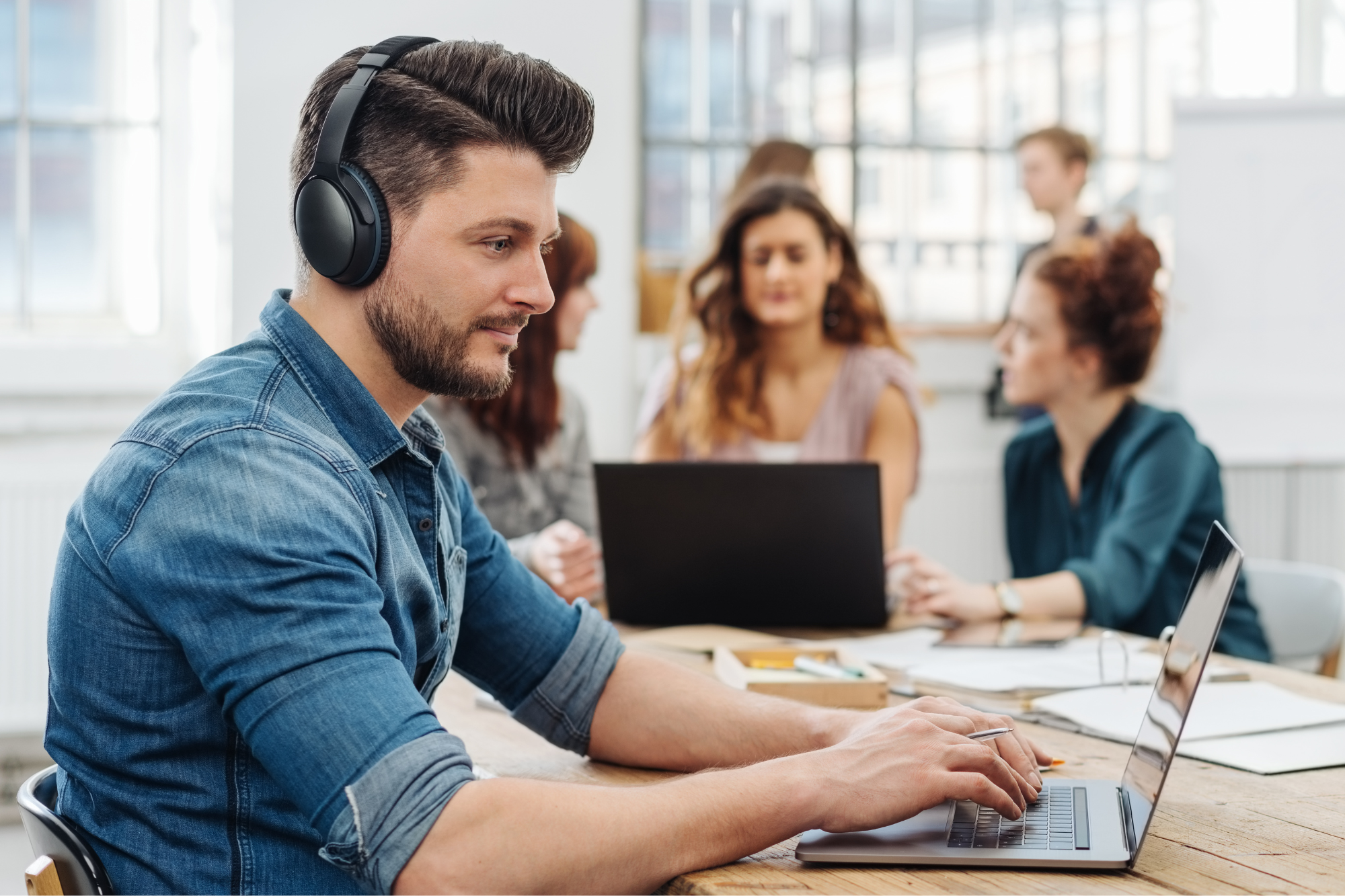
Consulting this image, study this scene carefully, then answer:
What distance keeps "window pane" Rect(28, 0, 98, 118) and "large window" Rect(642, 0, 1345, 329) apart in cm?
158

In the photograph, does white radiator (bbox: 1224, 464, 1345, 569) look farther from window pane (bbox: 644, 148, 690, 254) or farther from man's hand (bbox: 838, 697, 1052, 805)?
man's hand (bbox: 838, 697, 1052, 805)

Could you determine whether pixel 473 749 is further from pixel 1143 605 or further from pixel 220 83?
pixel 220 83

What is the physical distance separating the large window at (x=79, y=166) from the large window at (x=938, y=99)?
1440 mm

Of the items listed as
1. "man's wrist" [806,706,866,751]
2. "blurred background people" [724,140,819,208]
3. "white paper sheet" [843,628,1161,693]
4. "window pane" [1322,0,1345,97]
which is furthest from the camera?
"window pane" [1322,0,1345,97]

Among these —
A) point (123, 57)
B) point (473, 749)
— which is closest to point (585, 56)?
point (123, 57)

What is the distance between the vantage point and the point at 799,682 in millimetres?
1431

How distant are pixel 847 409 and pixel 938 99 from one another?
2060 mm

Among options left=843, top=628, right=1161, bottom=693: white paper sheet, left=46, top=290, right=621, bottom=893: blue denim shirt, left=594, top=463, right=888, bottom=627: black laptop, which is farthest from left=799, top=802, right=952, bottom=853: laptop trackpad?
left=594, top=463, right=888, bottom=627: black laptop

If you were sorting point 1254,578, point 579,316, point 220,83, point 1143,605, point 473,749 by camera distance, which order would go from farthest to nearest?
1. point 220,83
2. point 579,316
3. point 1254,578
4. point 1143,605
5. point 473,749

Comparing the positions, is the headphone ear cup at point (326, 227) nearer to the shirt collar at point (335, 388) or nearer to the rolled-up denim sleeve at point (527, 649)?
the shirt collar at point (335, 388)

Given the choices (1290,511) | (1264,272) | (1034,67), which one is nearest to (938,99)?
(1034,67)

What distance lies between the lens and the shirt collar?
3.34ft

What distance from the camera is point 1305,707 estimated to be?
1.39m

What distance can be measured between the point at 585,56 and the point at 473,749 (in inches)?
112
